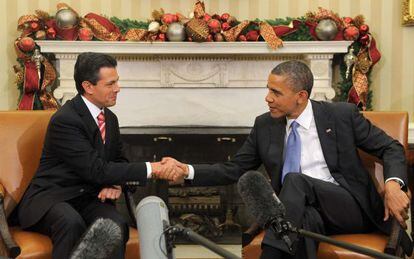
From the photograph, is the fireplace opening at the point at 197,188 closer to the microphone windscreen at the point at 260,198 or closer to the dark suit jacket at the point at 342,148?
the dark suit jacket at the point at 342,148

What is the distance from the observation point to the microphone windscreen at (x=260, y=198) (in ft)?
7.06

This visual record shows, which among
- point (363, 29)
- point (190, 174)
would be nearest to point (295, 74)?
point (190, 174)

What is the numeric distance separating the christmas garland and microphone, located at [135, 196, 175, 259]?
3.44 meters

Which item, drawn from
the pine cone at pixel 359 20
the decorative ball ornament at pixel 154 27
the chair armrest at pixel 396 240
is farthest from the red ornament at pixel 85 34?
the chair armrest at pixel 396 240

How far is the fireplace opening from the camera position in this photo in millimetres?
5281

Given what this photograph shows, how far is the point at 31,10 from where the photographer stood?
5594mm

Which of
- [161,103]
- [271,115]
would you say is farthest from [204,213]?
[271,115]

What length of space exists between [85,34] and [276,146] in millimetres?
2429

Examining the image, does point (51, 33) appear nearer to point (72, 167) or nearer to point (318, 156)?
point (72, 167)

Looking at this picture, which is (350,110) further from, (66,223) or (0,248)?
(0,248)

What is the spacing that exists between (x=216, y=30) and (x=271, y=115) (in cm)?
193

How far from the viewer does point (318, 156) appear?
337cm

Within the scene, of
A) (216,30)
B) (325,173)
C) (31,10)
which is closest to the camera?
(325,173)

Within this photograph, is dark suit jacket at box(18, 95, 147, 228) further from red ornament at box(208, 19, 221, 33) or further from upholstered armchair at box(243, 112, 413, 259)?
red ornament at box(208, 19, 221, 33)
